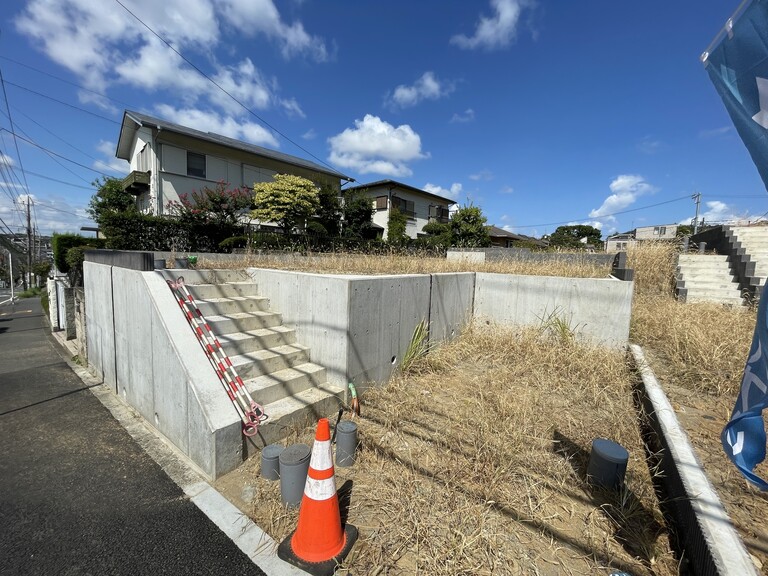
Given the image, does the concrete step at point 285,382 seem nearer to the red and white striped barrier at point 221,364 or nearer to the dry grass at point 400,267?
the red and white striped barrier at point 221,364

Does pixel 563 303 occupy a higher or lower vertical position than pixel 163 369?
higher

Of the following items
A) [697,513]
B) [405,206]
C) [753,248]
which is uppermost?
[405,206]

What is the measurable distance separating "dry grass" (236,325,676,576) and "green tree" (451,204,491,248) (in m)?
14.3

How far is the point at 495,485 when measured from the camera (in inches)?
85.0

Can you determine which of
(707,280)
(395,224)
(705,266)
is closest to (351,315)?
(707,280)

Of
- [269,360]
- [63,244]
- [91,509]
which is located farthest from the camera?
[63,244]

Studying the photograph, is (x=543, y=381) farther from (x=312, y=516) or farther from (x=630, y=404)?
(x=312, y=516)

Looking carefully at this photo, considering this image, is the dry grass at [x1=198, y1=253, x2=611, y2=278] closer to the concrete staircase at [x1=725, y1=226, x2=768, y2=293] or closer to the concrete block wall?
the concrete block wall

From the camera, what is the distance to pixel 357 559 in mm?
1729

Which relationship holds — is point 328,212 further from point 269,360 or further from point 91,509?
point 91,509

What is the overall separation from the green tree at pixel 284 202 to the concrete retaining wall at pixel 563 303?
9462mm

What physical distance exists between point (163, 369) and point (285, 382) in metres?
1.13

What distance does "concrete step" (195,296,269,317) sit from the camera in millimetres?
3720

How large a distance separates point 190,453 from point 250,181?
15.7 metres
